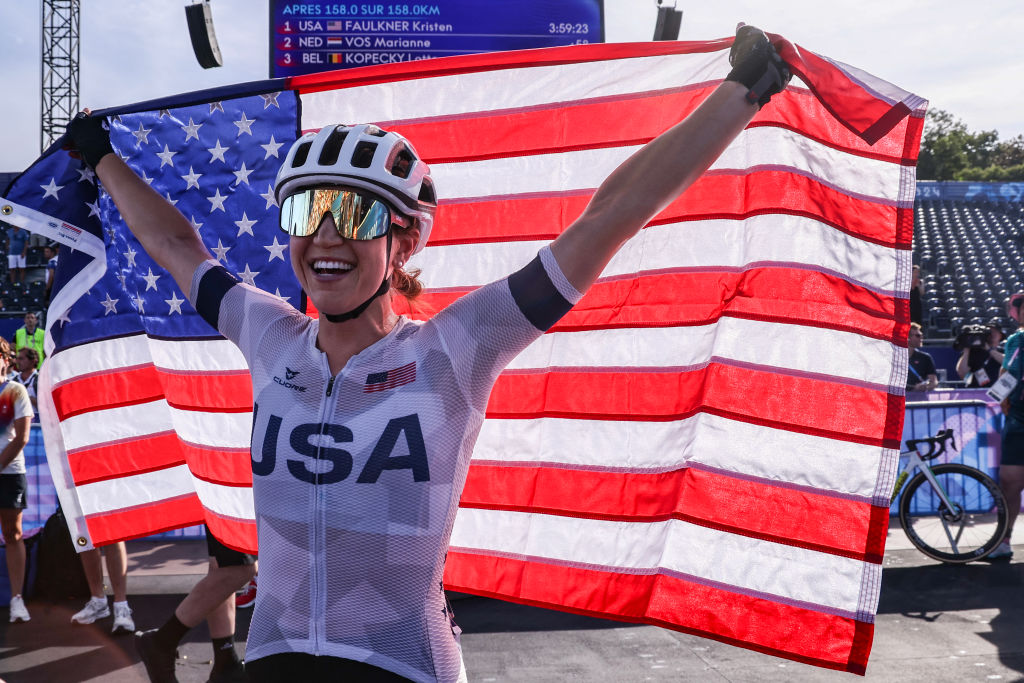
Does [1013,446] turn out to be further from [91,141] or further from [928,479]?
[91,141]

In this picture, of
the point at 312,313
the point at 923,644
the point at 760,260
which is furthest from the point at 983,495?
the point at 312,313

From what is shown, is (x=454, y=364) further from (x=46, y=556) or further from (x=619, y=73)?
(x=46, y=556)

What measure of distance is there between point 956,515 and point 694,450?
5979 mm

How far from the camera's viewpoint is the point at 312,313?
11.7 feet

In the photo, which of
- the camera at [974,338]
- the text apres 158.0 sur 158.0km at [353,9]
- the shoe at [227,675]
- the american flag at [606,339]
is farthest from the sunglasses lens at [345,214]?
the camera at [974,338]

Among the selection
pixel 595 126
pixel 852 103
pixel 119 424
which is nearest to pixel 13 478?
pixel 119 424

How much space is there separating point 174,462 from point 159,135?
138 centimetres

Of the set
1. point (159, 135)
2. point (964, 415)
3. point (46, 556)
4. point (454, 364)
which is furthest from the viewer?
point (964, 415)

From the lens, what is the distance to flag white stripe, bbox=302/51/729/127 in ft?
10.1

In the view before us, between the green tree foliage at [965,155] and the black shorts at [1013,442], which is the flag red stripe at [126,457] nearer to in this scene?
the black shorts at [1013,442]

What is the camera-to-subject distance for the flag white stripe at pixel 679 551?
274cm

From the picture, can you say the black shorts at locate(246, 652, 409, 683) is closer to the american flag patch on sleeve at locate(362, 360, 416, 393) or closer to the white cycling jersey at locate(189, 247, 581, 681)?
the white cycling jersey at locate(189, 247, 581, 681)

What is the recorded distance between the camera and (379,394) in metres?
2.05

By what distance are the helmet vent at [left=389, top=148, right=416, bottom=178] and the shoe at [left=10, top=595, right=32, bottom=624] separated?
6073 mm
